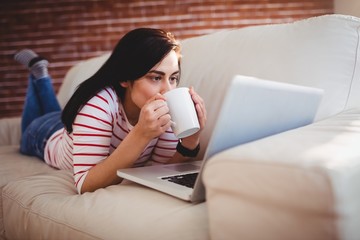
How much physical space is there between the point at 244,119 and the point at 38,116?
1.52m

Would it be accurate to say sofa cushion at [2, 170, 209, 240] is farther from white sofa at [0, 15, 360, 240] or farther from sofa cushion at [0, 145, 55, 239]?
sofa cushion at [0, 145, 55, 239]

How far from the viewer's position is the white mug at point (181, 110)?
95 cm

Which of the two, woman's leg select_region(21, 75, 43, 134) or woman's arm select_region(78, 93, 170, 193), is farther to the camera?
woman's leg select_region(21, 75, 43, 134)

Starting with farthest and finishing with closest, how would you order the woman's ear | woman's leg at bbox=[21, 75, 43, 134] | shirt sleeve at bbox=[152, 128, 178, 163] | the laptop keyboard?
woman's leg at bbox=[21, 75, 43, 134] → shirt sleeve at bbox=[152, 128, 178, 163] → the woman's ear → the laptop keyboard

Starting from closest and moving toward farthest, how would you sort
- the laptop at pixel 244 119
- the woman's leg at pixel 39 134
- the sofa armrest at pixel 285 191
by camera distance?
1. the sofa armrest at pixel 285 191
2. the laptop at pixel 244 119
3. the woman's leg at pixel 39 134

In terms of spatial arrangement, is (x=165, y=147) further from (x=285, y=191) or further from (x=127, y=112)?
(x=285, y=191)

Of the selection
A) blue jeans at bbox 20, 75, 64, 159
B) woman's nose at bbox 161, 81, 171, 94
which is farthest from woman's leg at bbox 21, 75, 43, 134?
woman's nose at bbox 161, 81, 171, 94

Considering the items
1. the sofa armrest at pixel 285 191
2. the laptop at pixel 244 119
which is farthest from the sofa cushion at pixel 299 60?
the sofa armrest at pixel 285 191

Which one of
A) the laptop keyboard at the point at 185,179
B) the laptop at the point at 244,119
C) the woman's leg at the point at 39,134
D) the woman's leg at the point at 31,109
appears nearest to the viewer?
the laptop at the point at 244,119

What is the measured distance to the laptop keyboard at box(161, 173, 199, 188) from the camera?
0.92m

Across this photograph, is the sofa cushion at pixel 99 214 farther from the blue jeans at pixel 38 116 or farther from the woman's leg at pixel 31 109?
the woman's leg at pixel 31 109

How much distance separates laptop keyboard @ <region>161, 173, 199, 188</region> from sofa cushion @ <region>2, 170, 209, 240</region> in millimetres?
58

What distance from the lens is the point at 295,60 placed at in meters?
1.19

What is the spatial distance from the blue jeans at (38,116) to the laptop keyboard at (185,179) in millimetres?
891
